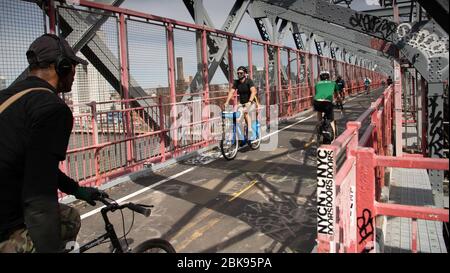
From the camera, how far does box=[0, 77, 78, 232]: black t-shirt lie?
1762 mm

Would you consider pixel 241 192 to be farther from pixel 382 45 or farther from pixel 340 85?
pixel 340 85

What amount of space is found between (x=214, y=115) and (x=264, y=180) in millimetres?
4418

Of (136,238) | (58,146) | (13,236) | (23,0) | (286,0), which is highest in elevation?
(286,0)

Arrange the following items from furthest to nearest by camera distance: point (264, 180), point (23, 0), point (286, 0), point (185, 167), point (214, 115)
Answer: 1. point (214, 115)
2. point (286, 0)
3. point (185, 167)
4. point (264, 180)
5. point (23, 0)

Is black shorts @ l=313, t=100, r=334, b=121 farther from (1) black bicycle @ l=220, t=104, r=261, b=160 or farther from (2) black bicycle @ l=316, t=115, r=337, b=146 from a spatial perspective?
(1) black bicycle @ l=220, t=104, r=261, b=160

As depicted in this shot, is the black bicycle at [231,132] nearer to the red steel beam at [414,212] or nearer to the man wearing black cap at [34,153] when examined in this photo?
the red steel beam at [414,212]

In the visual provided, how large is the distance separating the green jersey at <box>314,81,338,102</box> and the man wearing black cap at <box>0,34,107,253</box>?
8.20 m

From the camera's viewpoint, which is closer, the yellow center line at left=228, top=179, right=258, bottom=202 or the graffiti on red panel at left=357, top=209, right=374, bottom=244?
the graffiti on red panel at left=357, top=209, right=374, bottom=244

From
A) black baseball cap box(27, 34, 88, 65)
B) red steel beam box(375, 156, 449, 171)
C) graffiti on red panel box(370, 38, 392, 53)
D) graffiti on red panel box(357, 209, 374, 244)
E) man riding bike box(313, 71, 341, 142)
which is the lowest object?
graffiti on red panel box(357, 209, 374, 244)

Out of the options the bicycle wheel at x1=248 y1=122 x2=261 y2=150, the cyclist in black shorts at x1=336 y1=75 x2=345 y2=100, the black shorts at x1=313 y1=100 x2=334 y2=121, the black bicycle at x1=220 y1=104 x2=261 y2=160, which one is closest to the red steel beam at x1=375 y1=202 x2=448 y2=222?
the black bicycle at x1=220 y1=104 x2=261 y2=160

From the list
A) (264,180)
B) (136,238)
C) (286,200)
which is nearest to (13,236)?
(136,238)

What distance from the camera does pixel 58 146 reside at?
6.00 ft

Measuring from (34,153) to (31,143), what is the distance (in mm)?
49
